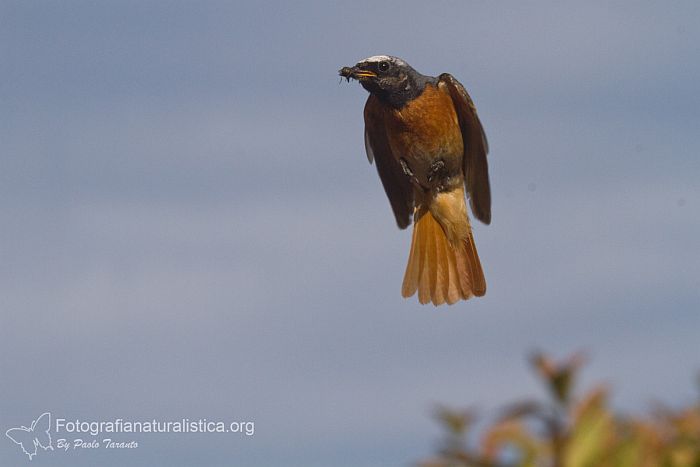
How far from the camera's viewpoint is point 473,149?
7969mm

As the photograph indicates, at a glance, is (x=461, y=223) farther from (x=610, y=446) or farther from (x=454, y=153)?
(x=610, y=446)

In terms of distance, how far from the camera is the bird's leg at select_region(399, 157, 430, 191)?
794cm

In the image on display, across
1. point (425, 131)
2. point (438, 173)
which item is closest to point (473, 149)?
point (438, 173)

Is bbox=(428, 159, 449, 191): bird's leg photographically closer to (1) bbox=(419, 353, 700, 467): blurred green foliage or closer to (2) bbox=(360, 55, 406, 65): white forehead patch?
(2) bbox=(360, 55, 406, 65): white forehead patch

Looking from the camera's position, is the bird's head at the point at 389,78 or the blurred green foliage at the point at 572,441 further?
the bird's head at the point at 389,78

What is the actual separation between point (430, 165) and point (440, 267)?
850mm

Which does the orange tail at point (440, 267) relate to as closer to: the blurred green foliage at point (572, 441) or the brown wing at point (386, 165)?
the brown wing at point (386, 165)

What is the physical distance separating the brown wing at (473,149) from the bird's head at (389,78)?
0.22 m

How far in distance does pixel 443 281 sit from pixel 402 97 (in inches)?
56.3

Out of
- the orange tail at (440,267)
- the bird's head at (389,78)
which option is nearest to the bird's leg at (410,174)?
the orange tail at (440,267)

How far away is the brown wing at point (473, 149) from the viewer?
7.86 m

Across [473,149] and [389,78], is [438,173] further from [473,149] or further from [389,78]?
[389,78]

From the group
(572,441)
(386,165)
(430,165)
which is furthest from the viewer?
(386,165)

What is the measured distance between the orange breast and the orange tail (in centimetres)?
63
